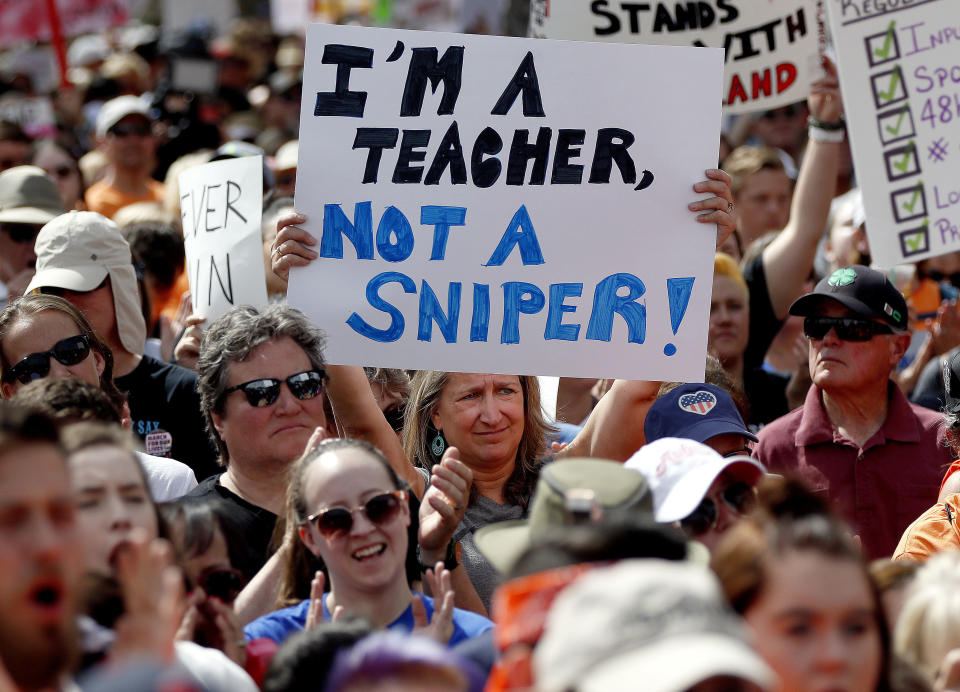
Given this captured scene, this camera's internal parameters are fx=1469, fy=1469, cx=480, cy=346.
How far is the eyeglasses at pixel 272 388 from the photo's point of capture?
4.32 metres

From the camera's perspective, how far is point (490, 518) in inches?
172

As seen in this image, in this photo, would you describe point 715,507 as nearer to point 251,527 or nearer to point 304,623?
point 304,623

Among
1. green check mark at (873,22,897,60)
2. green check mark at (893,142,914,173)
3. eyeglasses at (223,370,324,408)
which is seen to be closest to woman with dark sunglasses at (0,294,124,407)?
eyeglasses at (223,370,324,408)

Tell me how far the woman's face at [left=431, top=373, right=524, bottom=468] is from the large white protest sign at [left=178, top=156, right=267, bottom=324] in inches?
37.4

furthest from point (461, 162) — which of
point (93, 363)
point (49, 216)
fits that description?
point (49, 216)

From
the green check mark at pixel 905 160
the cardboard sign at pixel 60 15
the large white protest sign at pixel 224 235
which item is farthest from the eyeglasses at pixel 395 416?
the cardboard sign at pixel 60 15

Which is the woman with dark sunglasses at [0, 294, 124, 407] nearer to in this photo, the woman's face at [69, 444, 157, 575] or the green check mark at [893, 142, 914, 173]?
the woman's face at [69, 444, 157, 575]

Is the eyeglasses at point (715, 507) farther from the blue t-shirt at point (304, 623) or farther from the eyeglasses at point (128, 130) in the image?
the eyeglasses at point (128, 130)

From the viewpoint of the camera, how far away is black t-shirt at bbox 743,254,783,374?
20.2 feet

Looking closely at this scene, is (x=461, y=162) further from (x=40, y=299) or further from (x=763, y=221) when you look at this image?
(x=763, y=221)

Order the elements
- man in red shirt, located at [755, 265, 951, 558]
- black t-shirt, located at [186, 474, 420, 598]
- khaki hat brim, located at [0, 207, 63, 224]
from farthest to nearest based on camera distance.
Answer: khaki hat brim, located at [0, 207, 63, 224] → man in red shirt, located at [755, 265, 951, 558] → black t-shirt, located at [186, 474, 420, 598]

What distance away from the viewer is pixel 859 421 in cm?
498

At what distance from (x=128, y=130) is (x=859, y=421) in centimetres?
490

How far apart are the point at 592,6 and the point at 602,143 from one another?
73.4 inches
